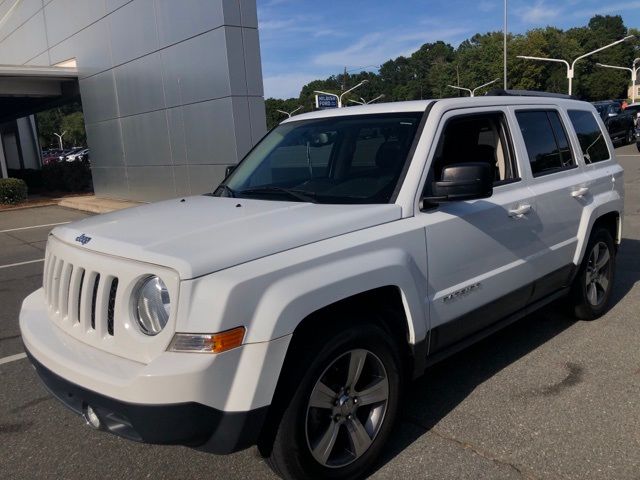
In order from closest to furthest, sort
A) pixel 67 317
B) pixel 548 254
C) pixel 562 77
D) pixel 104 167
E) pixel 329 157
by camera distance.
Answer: pixel 67 317 → pixel 329 157 → pixel 548 254 → pixel 104 167 → pixel 562 77

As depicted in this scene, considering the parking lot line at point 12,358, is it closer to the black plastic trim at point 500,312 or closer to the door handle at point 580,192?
the black plastic trim at point 500,312

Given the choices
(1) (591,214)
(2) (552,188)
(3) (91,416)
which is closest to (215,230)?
(3) (91,416)

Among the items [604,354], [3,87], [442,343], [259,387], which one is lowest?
[604,354]

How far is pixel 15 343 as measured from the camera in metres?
5.13

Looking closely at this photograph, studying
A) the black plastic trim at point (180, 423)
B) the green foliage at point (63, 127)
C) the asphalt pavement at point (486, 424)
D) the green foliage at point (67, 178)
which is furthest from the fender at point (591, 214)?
the green foliage at point (63, 127)

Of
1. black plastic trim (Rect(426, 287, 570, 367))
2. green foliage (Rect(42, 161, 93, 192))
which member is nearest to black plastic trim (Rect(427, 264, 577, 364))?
black plastic trim (Rect(426, 287, 570, 367))

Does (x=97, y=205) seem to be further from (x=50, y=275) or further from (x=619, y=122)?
(x=619, y=122)

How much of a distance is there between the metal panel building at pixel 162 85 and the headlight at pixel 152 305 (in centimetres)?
1015

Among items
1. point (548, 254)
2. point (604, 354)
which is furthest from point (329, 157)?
point (604, 354)

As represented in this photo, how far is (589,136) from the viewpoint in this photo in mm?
4941

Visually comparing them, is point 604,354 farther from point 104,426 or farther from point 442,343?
point 104,426

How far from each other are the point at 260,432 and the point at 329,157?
188 centimetres

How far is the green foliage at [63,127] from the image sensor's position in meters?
90.2

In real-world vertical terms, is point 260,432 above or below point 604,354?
above
